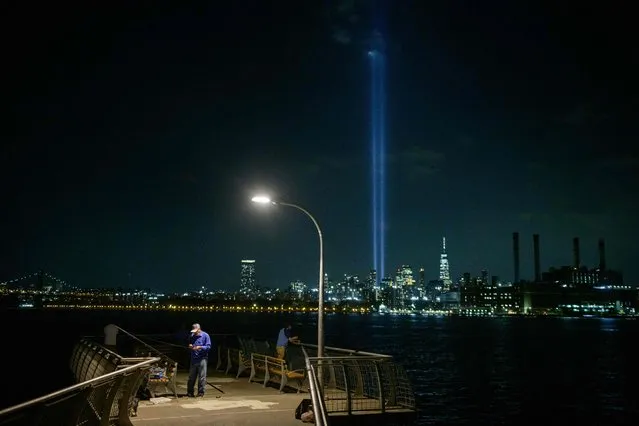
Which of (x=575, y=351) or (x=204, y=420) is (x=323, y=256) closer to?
(x=204, y=420)

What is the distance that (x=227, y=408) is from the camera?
1421 cm

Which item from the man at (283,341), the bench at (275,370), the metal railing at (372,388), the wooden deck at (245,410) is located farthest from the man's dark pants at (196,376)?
the metal railing at (372,388)

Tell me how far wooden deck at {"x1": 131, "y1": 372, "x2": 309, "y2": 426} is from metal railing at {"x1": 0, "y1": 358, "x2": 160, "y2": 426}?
3.51 ft

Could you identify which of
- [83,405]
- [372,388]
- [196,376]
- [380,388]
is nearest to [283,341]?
[196,376]

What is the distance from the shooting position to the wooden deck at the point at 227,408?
12.6 metres

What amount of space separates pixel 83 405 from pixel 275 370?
10.5 meters

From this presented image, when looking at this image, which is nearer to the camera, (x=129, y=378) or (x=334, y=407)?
(x=129, y=378)

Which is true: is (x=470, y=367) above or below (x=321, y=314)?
below

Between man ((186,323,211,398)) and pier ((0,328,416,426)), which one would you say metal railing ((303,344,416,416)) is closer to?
pier ((0,328,416,426))

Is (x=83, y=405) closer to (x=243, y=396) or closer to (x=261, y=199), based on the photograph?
(x=243, y=396)

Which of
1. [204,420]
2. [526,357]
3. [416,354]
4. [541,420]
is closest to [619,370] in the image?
[526,357]

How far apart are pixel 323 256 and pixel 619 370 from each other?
6175 centimetres

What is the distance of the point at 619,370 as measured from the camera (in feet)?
226

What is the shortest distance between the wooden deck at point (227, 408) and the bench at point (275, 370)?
34 cm
